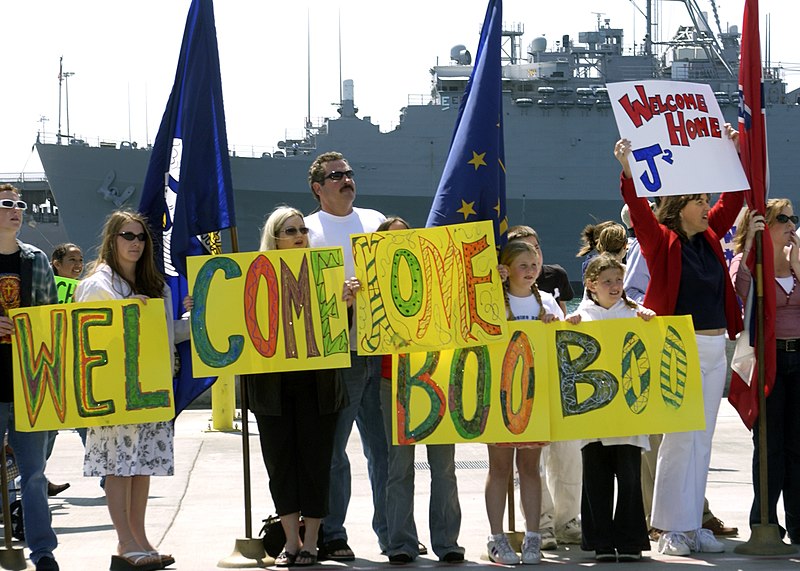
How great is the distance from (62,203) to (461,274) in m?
45.5

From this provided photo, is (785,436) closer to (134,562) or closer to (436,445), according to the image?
(436,445)

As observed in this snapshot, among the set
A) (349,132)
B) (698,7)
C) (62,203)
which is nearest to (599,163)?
(698,7)

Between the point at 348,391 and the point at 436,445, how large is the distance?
464 mm

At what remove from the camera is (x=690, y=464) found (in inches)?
214

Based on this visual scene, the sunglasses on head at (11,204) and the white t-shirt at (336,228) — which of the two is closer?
the sunglasses on head at (11,204)

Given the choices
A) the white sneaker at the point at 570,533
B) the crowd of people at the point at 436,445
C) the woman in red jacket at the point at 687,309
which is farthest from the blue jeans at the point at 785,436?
the white sneaker at the point at 570,533

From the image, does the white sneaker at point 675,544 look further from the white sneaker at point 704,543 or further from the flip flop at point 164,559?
the flip flop at point 164,559

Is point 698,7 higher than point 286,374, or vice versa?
point 698,7

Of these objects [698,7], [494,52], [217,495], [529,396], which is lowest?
[217,495]

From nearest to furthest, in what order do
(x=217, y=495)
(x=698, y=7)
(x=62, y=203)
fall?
(x=217, y=495) < (x=698, y=7) < (x=62, y=203)

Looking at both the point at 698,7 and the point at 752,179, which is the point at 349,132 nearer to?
the point at 698,7

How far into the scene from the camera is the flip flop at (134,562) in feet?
16.7

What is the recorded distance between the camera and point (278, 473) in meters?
5.17

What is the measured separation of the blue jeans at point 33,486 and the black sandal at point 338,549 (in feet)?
3.85
